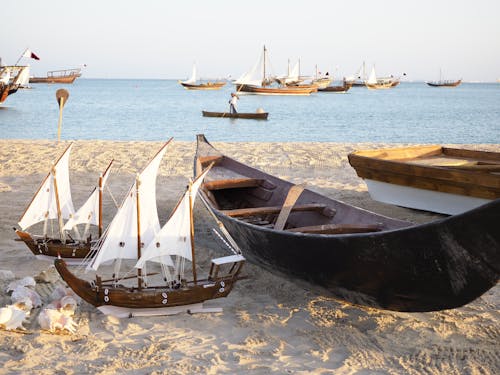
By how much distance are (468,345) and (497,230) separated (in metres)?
1.54

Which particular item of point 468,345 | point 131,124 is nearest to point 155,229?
point 468,345

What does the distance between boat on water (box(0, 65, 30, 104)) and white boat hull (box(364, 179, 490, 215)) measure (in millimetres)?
45162

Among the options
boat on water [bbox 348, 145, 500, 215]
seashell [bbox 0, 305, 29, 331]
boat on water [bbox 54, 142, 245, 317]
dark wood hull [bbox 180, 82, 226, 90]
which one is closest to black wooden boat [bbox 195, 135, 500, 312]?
boat on water [bbox 54, 142, 245, 317]

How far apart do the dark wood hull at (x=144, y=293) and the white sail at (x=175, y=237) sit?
1.02 ft

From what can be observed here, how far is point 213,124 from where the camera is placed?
38.0m

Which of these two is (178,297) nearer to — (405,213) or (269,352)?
(269,352)

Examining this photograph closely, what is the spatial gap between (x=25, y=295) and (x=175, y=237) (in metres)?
1.64

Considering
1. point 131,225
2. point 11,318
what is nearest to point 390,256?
point 131,225

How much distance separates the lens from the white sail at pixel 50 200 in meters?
7.00

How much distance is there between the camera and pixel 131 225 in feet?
19.7

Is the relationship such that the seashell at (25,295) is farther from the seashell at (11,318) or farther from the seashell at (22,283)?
the seashell at (11,318)

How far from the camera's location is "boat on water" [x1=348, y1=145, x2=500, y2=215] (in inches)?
338

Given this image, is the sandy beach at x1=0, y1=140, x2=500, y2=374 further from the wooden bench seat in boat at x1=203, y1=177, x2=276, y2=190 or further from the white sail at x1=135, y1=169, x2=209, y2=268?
the wooden bench seat in boat at x1=203, y1=177, x2=276, y2=190

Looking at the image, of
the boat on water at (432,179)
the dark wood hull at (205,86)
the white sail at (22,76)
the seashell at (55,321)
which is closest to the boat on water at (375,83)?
the dark wood hull at (205,86)
